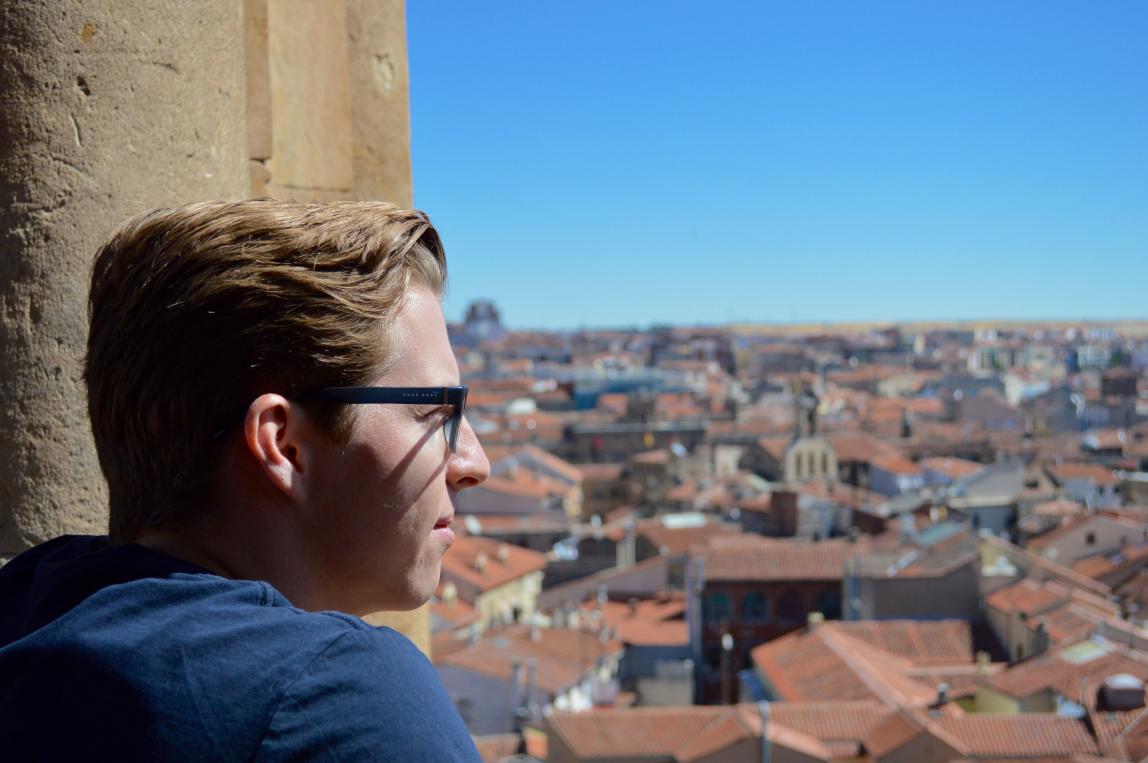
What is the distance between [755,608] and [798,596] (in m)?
0.84

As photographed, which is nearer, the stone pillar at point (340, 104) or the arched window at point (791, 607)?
the stone pillar at point (340, 104)

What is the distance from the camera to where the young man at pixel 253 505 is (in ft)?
2.80

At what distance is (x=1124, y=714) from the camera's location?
49.7 feet

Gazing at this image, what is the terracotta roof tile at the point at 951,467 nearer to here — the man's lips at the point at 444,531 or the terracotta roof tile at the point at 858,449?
the terracotta roof tile at the point at 858,449

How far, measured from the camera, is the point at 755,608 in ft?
81.3

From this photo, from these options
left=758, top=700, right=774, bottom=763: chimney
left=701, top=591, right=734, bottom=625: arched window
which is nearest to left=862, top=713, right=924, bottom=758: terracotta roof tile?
left=758, top=700, right=774, bottom=763: chimney

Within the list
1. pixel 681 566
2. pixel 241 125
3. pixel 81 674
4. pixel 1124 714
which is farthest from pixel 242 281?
pixel 681 566

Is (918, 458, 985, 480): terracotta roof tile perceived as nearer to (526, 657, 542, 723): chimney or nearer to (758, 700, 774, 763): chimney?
(526, 657, 542, 723): chimney

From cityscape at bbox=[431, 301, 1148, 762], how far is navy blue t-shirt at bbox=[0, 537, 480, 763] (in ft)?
47.0

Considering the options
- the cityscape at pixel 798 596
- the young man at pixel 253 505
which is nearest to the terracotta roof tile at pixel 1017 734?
the cityscape at pixel 798 596

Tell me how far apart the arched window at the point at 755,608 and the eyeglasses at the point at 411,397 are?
78.8 ft

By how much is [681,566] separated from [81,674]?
90.0ft

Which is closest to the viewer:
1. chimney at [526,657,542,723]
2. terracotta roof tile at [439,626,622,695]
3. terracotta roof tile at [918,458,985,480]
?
chimney at [526,657,542,723]

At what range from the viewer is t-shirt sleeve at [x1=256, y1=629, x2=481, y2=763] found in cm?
84
